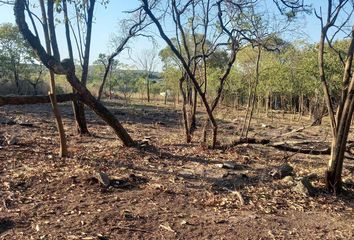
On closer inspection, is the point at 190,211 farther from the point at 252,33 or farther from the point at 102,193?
the point at 252,33

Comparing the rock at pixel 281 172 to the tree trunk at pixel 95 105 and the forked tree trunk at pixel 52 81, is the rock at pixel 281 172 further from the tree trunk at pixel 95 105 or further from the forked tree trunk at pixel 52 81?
the forked tree trunk at pixel 52 81

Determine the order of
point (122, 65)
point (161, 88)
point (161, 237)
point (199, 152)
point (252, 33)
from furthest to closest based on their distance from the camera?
point (161, 88) → point (122, 65) → point (252, 33) → point (199, 152) → point (161, 237)

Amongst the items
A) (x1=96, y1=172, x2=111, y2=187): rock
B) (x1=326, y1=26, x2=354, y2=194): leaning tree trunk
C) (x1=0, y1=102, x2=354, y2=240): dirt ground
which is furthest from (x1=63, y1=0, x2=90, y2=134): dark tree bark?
(x1=326, y1=26, x2=354, y2=194): leaning tree trunk

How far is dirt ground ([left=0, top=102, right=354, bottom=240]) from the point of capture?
4391 millimetres

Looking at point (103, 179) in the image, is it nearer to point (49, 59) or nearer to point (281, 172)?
point (49, 59)

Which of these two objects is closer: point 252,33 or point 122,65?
point 252,33

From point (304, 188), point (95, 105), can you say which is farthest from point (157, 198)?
point (95, 105)

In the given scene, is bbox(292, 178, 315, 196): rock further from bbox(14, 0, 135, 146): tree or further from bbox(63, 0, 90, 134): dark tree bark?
bbox(63, 0, 90, 134): dark tree bark

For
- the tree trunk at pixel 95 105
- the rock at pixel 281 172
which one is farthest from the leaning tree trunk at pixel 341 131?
the tree trunk at pixel 95 105

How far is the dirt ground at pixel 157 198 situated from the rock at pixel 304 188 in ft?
0.10

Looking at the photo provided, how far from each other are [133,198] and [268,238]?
1826mm

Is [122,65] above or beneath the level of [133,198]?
above

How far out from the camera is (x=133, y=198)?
532cm

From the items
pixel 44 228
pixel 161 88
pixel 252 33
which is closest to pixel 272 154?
pixel 252 33
